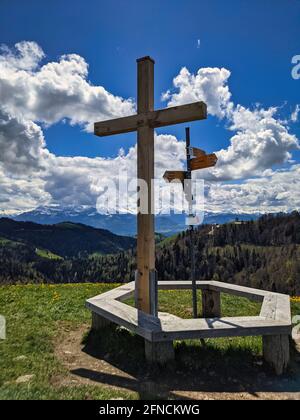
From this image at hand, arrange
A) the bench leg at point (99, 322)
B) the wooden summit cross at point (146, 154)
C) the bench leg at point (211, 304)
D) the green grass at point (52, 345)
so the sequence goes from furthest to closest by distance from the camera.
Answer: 1. the bench leg at point (211, 304)
2. the bench leg at point (99, 322)
3. the wooden summit cross at point (146, 154)
4. the green grass at point (52, 345)

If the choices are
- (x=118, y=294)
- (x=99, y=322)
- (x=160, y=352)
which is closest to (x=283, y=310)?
(x=160, y=352)

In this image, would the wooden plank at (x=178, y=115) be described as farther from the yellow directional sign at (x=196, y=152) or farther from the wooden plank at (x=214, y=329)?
the wooden plank at (x=214, y=329)

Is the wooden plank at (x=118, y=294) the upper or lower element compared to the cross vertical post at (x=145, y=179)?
lower

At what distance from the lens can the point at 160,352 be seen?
6.07 metres

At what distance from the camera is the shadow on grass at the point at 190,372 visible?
18.0 feet

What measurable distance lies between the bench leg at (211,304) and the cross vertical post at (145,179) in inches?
138

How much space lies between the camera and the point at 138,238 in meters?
7.19

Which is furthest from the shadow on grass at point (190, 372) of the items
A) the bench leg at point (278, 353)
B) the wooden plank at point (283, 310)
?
the wooden plank at point (283, 310)

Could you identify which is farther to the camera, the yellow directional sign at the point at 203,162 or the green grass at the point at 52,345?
the yellow directional sign at the point at 203,162

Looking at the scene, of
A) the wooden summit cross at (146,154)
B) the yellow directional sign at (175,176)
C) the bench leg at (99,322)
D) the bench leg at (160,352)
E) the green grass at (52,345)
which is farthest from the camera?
the bench leg at (99,322)

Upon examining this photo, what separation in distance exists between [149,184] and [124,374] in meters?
3.51

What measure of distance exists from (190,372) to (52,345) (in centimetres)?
298

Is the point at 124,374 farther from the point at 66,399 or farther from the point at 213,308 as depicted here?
the point at 213,308
